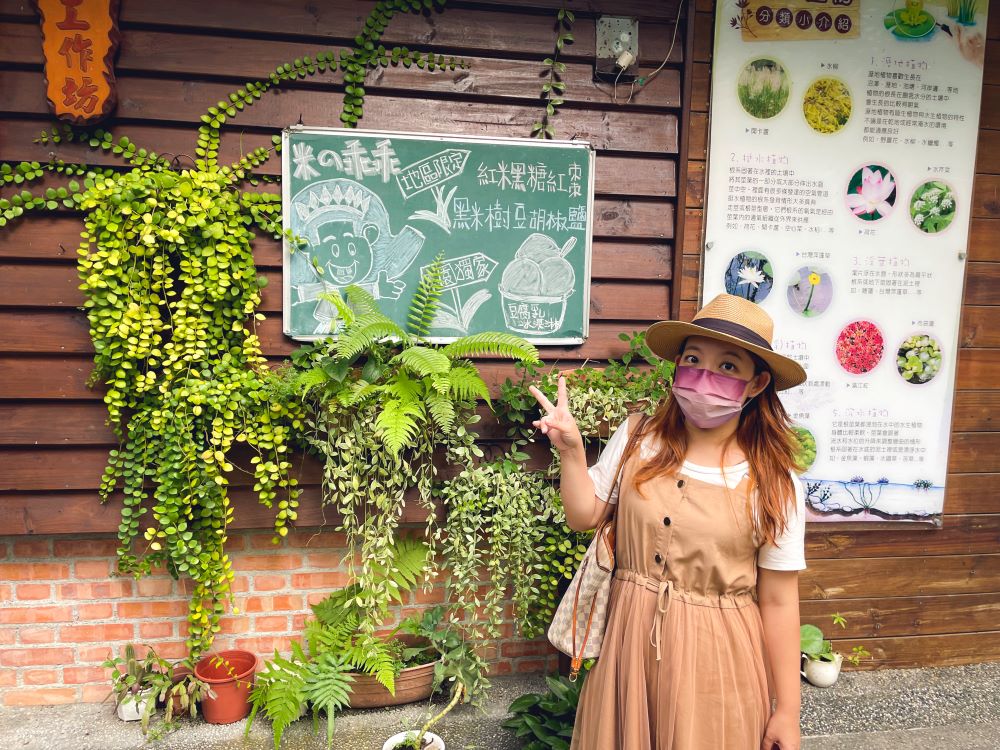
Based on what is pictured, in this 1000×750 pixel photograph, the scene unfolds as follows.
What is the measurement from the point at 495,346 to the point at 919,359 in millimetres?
2466

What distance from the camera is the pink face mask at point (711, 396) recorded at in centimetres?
199

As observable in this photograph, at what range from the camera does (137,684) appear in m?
3.13

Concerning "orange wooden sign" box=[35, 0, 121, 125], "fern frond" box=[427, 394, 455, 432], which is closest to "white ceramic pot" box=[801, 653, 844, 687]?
→ "fern frond" box=[427, 394, 455, 432]

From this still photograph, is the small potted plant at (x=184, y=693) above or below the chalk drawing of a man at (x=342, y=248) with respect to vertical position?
below

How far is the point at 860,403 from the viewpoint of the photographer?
143 inches

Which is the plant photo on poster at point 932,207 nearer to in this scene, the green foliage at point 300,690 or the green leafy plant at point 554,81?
the green leafy plant at point 554,81

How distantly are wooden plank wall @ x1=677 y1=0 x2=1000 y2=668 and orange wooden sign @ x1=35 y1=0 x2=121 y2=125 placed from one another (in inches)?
120

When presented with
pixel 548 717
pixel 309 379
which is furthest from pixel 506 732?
pixel 309 379

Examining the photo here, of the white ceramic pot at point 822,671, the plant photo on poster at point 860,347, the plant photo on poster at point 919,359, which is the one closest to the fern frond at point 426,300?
the plant photo on poster at point 860,347

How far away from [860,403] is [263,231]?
3321mm

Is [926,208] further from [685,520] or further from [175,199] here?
[175,199]

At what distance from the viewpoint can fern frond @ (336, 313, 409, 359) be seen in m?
2.76

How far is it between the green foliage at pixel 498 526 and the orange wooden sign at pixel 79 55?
7.87 feet

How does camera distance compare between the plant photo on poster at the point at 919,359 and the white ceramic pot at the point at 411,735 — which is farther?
the plant photo on poster at the point at 919,359
